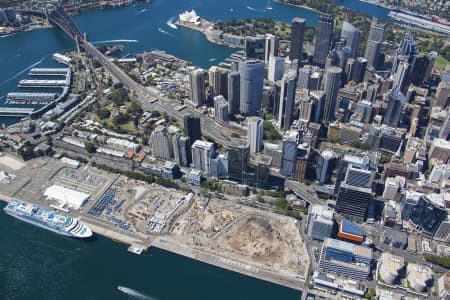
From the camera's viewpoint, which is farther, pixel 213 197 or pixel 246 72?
pixel 246 72

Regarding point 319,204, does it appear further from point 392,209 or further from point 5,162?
point 5,162

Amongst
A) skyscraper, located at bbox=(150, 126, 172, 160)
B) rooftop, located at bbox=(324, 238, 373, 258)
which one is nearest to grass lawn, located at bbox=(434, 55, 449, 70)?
rooftop, located at bbox=(324, 238, 373, 258)

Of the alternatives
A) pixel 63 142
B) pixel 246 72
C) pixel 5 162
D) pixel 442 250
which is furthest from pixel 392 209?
pixel 5 162

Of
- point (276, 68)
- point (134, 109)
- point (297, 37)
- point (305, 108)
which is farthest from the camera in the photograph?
point (297, 37)

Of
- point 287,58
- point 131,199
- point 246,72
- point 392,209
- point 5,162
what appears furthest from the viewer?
point 287,58

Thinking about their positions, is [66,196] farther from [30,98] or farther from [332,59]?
[332,59]

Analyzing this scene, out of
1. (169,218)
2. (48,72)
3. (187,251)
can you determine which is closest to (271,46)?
(169,218)
